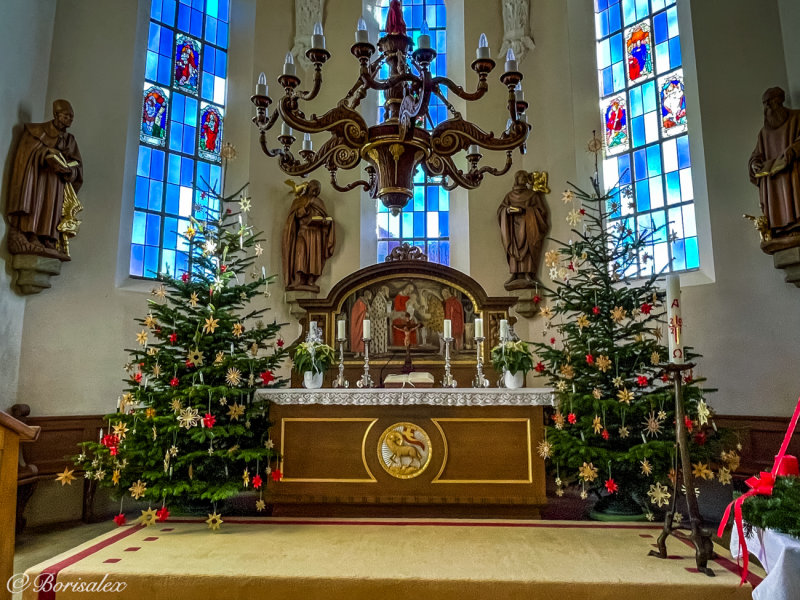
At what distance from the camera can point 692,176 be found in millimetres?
6891

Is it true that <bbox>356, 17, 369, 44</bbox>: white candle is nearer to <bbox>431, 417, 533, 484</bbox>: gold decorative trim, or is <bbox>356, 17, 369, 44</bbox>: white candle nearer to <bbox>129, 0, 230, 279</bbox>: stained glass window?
<bbox>431, 417, 533, 484</bbox>: gold decorative trim

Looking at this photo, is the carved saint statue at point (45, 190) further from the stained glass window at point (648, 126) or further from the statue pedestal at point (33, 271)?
the stained glass window at point (648, 126)

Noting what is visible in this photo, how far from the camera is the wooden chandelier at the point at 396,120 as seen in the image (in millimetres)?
3334

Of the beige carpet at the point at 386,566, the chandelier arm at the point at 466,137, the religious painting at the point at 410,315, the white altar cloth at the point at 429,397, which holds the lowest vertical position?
the beige carpet at the point at 386,566

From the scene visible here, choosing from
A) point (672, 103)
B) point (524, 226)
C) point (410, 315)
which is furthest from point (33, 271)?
point (672, 103)

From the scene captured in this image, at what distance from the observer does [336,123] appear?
3.58m

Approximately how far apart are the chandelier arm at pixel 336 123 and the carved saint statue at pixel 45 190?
12.4 feet

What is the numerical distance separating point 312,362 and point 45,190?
3487 millimetres

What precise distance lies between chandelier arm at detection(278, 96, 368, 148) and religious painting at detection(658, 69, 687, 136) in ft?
17.4

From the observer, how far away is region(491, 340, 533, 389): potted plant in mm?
4812

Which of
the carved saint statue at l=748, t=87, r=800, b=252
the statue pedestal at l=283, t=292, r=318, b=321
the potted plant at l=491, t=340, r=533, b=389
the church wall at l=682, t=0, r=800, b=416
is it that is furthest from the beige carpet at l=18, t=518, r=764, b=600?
the statue pedestal at l=283, t=292, r=318, b=321

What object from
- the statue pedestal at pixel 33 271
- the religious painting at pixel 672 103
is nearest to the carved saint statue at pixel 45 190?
the statue pedestal at pixel 33 271

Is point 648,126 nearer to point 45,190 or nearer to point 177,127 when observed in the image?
point 177,127

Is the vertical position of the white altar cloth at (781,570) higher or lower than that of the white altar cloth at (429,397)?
lower
